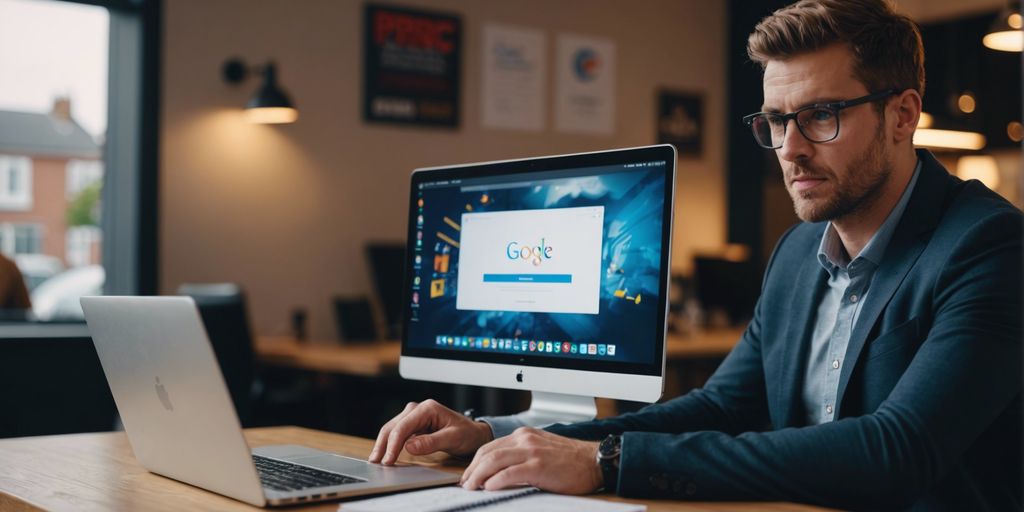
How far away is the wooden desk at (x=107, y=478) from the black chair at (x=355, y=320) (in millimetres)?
2966

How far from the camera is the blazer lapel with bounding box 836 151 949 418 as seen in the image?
5.00ft

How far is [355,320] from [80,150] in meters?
1.45

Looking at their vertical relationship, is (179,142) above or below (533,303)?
above

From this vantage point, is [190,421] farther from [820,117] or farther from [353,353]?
[353,353]

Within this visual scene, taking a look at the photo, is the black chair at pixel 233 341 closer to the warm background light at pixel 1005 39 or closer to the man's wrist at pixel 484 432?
the man's wrist at pixel 484 432

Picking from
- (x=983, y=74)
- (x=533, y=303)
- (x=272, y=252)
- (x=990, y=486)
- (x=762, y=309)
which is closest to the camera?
(x=990, y=486)

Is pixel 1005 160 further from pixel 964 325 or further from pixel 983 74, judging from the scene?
pixel 964 325

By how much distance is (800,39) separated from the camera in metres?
1.59

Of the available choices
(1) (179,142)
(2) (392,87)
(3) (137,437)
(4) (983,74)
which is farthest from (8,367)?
(4) (983,74)

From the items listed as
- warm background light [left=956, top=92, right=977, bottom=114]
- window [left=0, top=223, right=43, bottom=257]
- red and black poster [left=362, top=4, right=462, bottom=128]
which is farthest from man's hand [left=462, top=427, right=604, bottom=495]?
warm background light [left=956, top=92, right=977, bottom=114]

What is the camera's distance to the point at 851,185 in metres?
1.59

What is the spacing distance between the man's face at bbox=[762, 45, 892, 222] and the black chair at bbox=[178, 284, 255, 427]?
2787 millimetres

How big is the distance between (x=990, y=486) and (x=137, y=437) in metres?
1.23

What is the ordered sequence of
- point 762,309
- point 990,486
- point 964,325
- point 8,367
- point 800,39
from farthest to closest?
1. point 8,367
2. point 762,309
3. point 800,39
4. point 990,486
5. point 964,325
